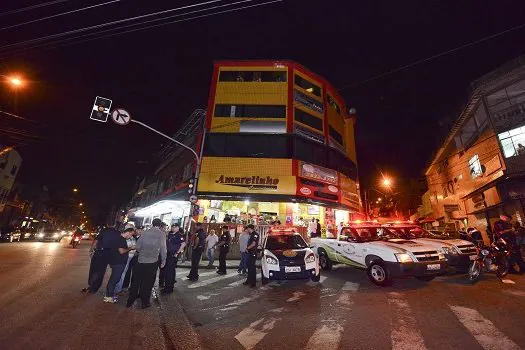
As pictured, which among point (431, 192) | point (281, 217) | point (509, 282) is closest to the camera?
point (509, 282)

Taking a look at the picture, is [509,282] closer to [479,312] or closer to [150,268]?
[479,312]

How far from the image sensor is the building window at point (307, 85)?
24541mm

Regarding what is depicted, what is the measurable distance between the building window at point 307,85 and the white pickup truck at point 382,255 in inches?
707

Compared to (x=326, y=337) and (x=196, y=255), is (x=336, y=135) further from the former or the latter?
(x=326, y=337)

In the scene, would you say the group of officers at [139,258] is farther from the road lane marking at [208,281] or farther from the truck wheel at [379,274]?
the truck wheel at [379,274]

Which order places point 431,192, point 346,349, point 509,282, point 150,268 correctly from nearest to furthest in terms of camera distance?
point 346,349 → point 150,268 → point 509,282 → point 431,192

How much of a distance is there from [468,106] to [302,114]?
13.0m

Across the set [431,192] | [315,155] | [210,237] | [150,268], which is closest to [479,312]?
[150,268]

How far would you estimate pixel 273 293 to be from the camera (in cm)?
736

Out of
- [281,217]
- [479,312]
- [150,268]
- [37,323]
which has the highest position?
[281,217]

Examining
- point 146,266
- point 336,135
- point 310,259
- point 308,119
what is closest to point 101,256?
point 146,266

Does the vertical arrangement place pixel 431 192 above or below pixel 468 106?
below

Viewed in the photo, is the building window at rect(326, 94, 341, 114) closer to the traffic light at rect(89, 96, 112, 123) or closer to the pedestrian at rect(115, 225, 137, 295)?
the traffic light at rect(89, 96, 112, 123)

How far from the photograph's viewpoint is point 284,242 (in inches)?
361
